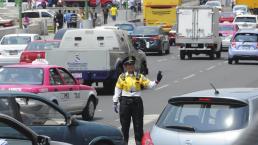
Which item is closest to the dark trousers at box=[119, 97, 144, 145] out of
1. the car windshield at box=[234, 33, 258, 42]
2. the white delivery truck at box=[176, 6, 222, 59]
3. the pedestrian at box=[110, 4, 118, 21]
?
the car windshield at box=[234, 33, 258, 42]

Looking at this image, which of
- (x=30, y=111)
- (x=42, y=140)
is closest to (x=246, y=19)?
(x=30, y=111)

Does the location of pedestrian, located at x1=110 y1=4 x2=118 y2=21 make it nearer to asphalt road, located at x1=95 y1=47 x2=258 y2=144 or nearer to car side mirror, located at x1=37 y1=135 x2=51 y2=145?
asphalt road, located at x1=95 y1=47 x2=258 y2=144

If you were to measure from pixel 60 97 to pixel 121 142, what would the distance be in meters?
5.75

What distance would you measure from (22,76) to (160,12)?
44.6m

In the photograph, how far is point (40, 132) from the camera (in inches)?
423

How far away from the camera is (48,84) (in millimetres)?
17391

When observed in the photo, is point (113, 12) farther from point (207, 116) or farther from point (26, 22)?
point (207, 116)

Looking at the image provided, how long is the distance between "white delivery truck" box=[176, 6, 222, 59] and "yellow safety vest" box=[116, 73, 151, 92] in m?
29.6

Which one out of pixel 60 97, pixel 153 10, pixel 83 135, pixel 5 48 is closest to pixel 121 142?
pixel 83 135

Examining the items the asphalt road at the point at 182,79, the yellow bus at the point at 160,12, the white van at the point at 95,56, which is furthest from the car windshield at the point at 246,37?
the yellow bus at the point at 160,12

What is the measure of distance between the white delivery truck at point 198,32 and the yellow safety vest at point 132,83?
97.2ft

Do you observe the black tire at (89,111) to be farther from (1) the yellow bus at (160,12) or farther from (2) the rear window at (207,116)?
(1) the yellow bus at (160,12)

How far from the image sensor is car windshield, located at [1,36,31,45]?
36781 millimetres

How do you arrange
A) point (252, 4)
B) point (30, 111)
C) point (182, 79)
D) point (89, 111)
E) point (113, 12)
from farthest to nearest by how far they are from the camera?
point (252, 4), point (113, 12), point (182, 79), point (89, 111), point (30, 111)
